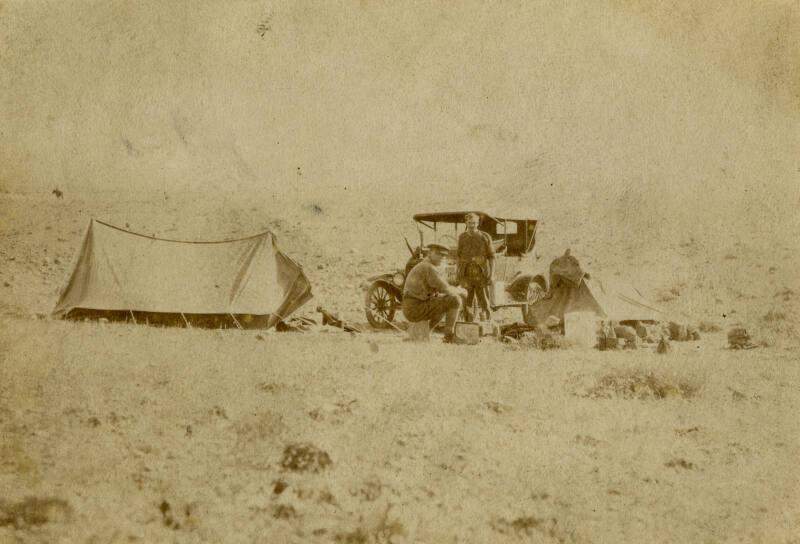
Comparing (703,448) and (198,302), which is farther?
(198,302)

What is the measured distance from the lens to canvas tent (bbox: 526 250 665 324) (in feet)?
27.1

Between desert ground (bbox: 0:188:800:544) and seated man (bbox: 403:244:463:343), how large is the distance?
0.31 meters

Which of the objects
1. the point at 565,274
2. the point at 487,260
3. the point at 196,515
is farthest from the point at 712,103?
the point at 196,515

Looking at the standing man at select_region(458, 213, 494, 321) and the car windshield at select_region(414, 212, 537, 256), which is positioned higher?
the car windshield at select_region(414, 212, 537, 256)

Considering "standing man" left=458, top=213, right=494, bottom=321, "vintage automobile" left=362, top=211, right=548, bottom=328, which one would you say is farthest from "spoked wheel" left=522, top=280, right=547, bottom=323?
"standing man" left=458, top=213, right=494, bottom=321

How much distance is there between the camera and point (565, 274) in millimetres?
8344

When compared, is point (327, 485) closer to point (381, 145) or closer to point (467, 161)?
point (381, 145)

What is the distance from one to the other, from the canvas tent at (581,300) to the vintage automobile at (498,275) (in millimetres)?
471

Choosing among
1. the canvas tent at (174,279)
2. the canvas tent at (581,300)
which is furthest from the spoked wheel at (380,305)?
the canvas tent at (581,300)

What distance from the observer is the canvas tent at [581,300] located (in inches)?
325

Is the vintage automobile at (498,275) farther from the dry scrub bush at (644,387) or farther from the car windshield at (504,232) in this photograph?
the dry scrub bush at (644,387)

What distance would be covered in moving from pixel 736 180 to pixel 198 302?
6.67 meters

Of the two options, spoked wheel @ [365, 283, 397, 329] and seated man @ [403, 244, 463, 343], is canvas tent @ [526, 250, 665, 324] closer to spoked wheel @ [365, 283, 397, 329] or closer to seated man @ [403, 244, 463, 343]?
seated man @ [403, 244, 463, 343]

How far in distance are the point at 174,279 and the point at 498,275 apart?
4555mm
